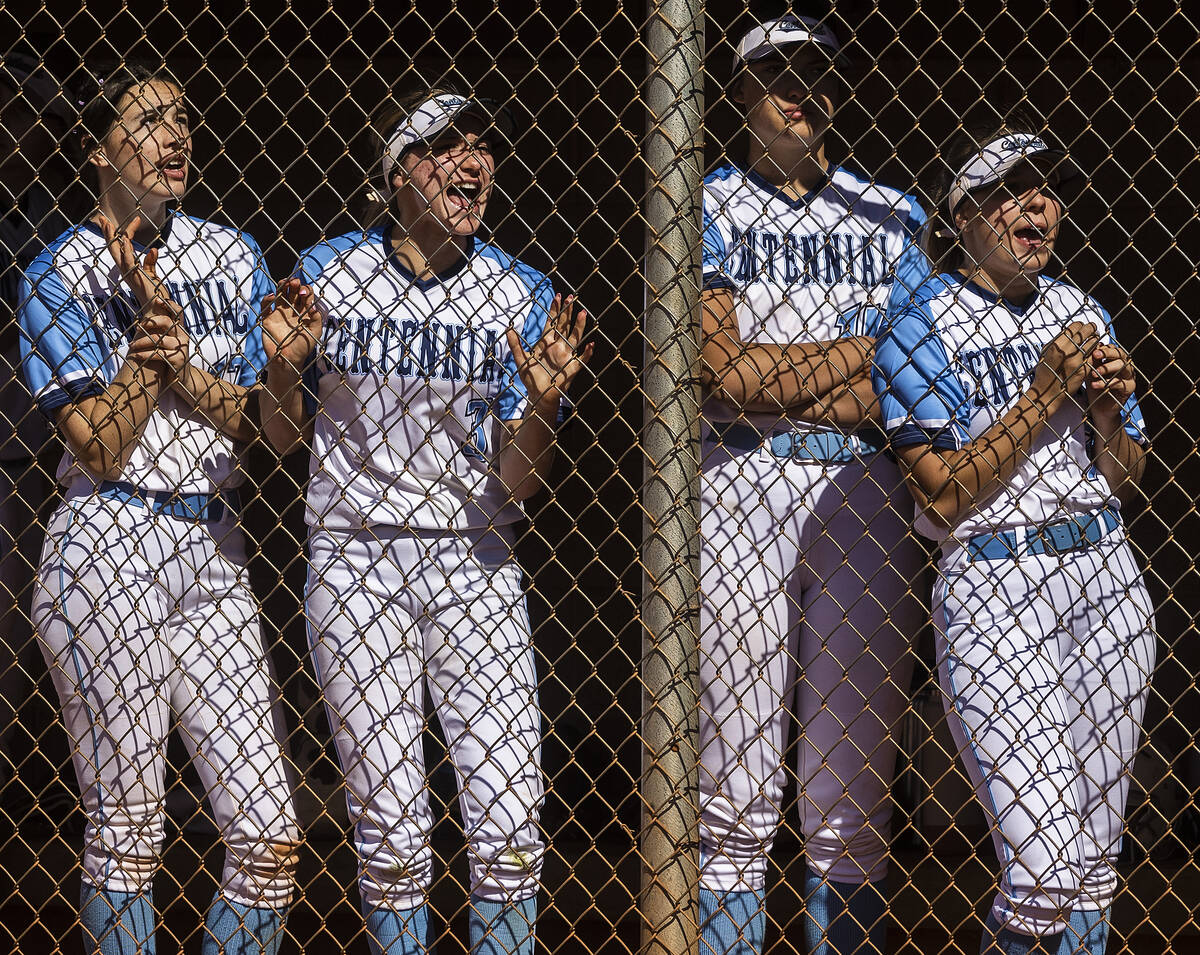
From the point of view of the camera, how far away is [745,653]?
2.53 metres

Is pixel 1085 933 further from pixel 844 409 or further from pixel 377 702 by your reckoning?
pixel 377 702

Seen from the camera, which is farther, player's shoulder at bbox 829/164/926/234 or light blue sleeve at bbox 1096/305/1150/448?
player's shoulder at bbox 829/164/926/234

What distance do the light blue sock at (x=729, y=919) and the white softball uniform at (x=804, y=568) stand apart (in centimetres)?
3

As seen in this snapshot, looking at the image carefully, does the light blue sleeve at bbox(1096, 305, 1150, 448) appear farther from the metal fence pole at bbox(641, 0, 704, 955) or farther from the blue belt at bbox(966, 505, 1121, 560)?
the metal fence pole at bbox(641, 0, 704, 955)

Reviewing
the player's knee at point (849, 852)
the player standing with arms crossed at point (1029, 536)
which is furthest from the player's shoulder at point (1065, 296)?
the player's knee at point (849, 852)

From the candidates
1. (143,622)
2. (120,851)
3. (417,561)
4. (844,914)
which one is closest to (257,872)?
(120,851)

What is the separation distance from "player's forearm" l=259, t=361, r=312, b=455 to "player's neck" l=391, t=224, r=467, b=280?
32 cm

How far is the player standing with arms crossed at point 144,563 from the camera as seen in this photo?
249 centimetres

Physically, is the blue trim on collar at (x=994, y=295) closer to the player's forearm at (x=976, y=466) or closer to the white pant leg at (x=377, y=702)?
the player's forearm at (x=976, y=466)

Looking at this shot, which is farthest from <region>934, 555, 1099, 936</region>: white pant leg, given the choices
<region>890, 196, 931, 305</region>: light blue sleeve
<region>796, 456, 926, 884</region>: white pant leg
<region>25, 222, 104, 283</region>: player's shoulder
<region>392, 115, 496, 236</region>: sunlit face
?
<region>25, 222, 104, 283</region>: player's shoulder

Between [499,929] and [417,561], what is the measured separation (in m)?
0.67

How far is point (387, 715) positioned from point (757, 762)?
26.5 inches

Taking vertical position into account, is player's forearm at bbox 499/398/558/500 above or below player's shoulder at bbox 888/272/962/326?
below

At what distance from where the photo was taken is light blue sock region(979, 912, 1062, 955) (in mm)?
2373
